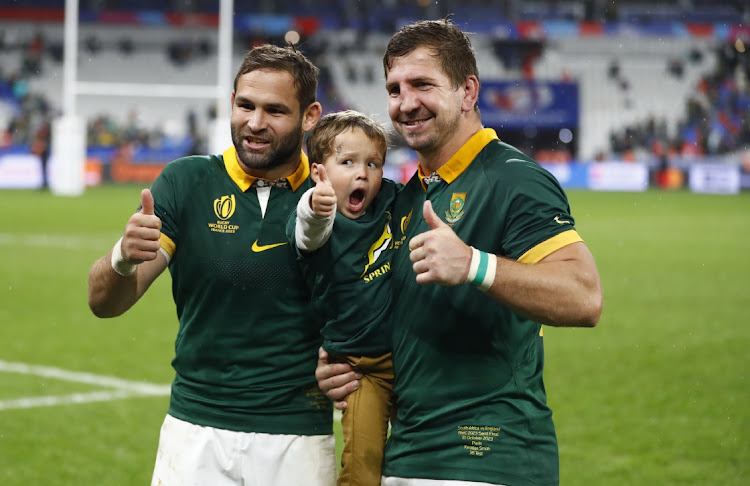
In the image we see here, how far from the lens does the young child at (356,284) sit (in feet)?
10.4

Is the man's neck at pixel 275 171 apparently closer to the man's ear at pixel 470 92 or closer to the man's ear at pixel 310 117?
the man's ear at pixel 310 117

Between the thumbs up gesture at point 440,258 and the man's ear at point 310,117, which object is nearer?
the thumbs up gesture at point 440,258

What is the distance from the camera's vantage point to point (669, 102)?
42.9 metres

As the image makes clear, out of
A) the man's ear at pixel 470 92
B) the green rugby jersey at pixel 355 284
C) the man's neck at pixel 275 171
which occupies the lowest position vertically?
the green rugby jersey at pixel 355 284

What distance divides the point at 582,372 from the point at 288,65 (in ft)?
19.2

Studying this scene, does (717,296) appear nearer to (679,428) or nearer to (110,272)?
(679,428)

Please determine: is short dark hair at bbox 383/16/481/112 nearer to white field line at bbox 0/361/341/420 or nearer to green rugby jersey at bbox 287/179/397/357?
green rugby jersey at bbox 287/179/397/357

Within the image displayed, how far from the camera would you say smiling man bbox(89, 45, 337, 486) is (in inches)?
135

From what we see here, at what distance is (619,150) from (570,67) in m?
5.10

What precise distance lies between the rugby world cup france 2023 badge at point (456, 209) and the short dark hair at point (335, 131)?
0.40m

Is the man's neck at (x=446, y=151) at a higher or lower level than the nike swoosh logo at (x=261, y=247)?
higher

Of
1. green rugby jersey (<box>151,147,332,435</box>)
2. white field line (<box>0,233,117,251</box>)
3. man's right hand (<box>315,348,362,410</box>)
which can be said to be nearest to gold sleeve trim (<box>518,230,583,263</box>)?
man's right hand (<box>315,348,362,410</box>)

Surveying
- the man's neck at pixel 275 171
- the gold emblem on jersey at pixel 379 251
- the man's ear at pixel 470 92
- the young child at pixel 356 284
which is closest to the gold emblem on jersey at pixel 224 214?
the man's neck at pixel 275 171

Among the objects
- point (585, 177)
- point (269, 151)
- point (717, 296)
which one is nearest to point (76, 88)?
point (717, 296)
